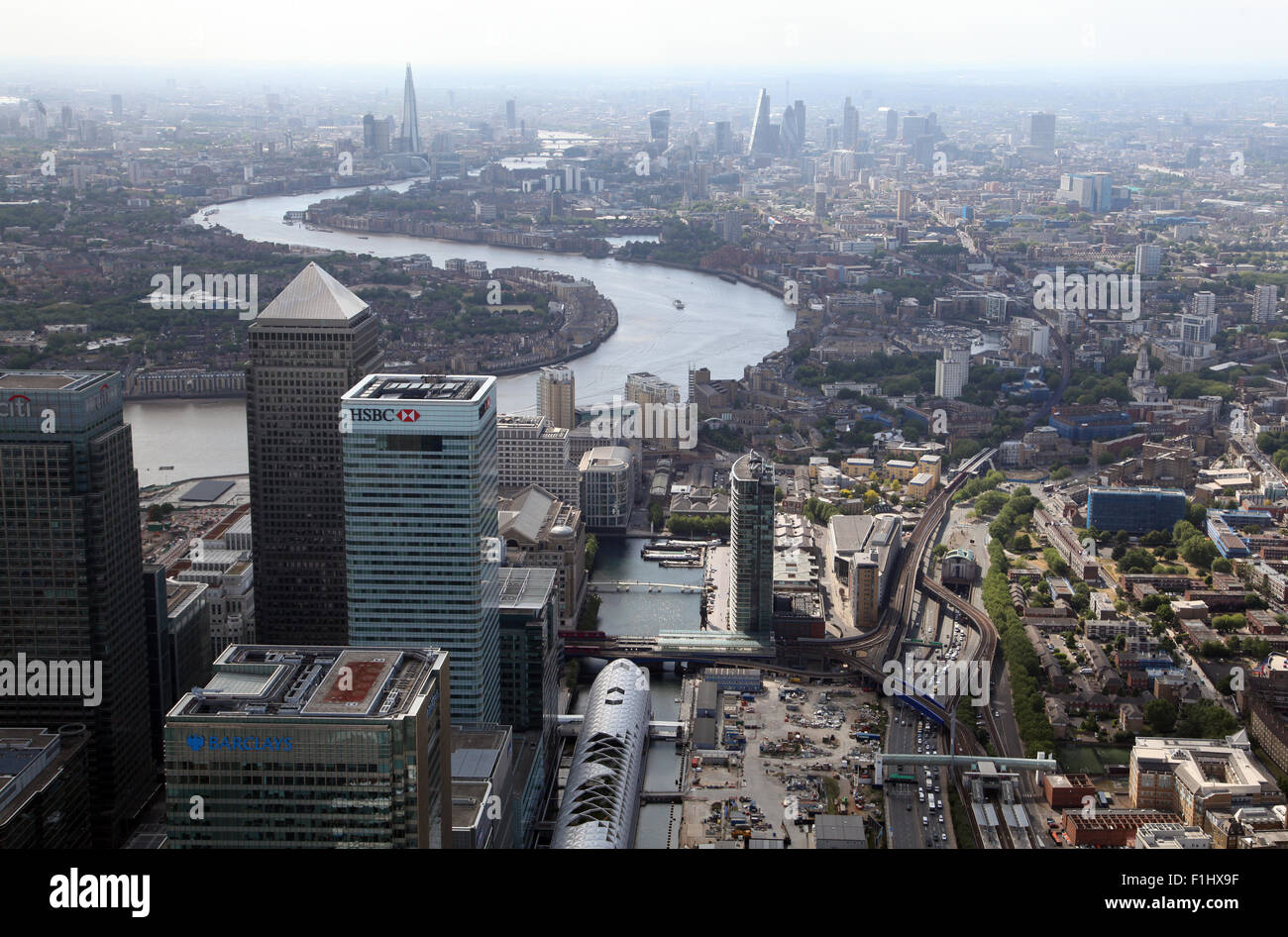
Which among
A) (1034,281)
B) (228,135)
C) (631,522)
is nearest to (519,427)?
(631,522)

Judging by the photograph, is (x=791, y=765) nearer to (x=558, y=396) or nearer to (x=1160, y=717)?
(x=1160, y=717)

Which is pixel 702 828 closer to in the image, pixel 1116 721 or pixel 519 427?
pixel 1116 721

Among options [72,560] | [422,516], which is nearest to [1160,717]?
[422,516]

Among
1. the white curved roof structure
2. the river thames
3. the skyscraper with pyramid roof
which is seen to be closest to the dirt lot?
the white curved roof structure

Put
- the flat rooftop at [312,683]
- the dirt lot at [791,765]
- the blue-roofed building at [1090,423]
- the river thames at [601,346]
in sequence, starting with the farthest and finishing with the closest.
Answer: the blue-roofed building at [1090,423] < the river thames at [601,346] < the dirt lot at [791,765] < the flat rooftop at [312,683]

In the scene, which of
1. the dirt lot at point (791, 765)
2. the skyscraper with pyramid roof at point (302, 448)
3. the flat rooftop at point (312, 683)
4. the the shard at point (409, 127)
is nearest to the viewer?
the flat rooftop at point (312, 683)

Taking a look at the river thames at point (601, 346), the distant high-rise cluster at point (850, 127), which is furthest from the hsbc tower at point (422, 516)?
the distant high-rise cluster at point (850, 127)

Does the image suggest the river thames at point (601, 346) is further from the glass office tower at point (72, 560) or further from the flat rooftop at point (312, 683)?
→ the flat rooftop at point (312, 683)
